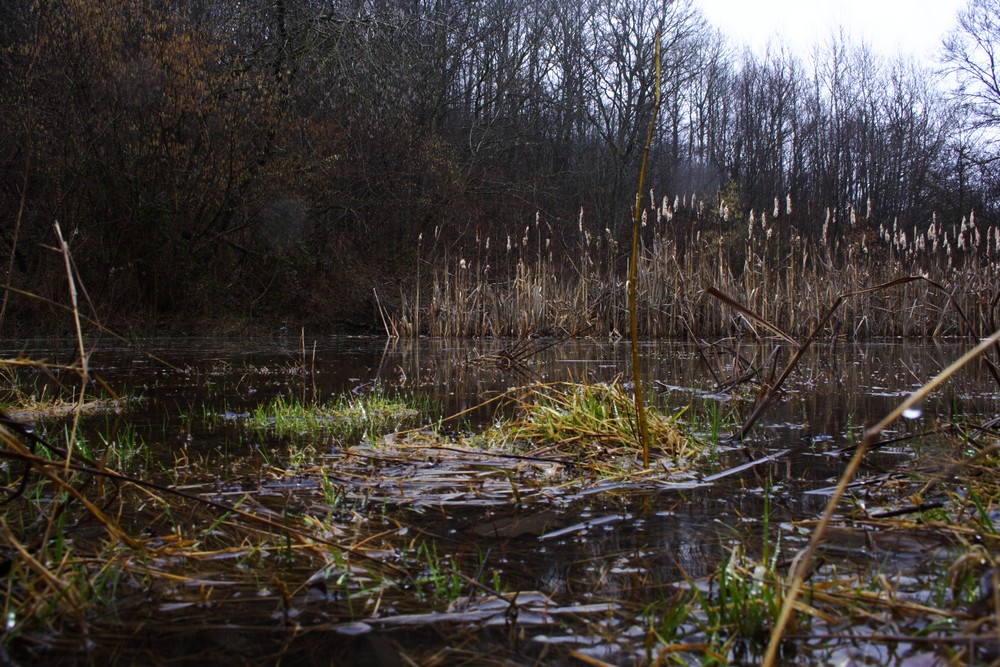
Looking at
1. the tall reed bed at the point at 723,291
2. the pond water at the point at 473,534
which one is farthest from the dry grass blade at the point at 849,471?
the tall reed bed at the point at 723,291

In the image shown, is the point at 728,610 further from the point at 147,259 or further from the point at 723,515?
the point at 147,259

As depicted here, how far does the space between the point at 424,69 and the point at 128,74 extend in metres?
6.57

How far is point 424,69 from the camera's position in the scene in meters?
17.1

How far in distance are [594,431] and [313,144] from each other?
1386 cm

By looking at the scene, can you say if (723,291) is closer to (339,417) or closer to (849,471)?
(339,417)

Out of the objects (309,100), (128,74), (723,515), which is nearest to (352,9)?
(309,100)

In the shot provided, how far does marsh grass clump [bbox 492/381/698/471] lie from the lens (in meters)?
2.85

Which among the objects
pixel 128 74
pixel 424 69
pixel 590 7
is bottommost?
pixel 128 74

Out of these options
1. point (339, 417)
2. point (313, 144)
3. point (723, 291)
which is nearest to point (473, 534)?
point (339, 417)

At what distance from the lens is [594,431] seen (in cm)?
302

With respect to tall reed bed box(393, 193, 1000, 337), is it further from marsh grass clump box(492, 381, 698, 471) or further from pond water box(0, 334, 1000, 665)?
marsh grass clump box(492, 381, 698, 471)

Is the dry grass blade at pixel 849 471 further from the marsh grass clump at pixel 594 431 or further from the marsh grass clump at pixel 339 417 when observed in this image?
the marsh grass clump at pixel 339 417

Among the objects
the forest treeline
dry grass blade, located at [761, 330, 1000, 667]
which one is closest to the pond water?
dry grass blade, located at [761, 330, 1000, 667]

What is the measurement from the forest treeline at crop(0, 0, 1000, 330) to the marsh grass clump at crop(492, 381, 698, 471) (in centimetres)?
502
